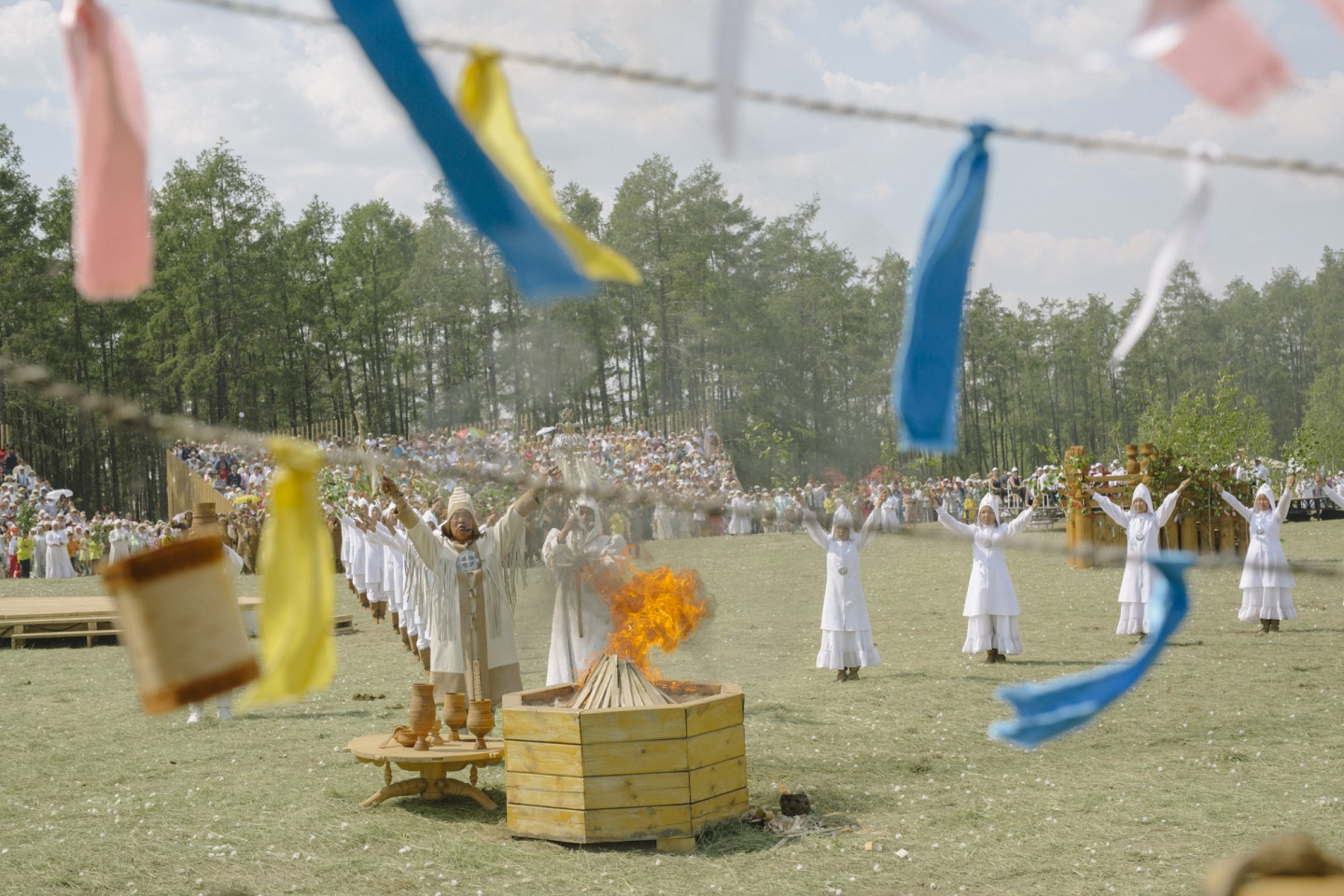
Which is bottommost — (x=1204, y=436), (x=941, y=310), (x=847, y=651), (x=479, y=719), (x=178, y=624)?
(x=847, y=651)

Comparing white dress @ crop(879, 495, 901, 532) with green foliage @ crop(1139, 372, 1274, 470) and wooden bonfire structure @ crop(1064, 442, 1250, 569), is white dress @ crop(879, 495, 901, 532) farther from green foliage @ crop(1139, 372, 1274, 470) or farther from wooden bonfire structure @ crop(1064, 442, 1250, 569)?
green foliage @ crop(1139, 372, 1274, 470)

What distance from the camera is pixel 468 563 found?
7719 mm

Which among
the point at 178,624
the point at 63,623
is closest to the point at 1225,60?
the point at 178,624

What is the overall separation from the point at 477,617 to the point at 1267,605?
10647 mm

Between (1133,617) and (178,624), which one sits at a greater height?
(178,624)

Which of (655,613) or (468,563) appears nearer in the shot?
(655,613)

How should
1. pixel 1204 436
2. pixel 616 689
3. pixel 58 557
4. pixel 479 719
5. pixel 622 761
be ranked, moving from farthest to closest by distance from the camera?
pixel 58 557
pixel 1204 436
pixel 479 719
pixel 616 689
pixel 622 761

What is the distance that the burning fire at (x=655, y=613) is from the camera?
23.1 ft

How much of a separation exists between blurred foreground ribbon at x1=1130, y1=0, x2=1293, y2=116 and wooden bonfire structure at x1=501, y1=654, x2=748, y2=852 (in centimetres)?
536

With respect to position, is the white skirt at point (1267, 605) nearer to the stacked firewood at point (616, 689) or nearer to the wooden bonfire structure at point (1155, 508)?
the wooden bonfire structure at point (1155, 508)

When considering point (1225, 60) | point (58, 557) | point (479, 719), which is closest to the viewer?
point (1225, 60)

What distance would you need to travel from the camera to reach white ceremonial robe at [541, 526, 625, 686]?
30.6ft

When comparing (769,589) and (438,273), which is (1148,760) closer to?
(438,273)

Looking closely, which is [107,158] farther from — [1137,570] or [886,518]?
[1137,570]
